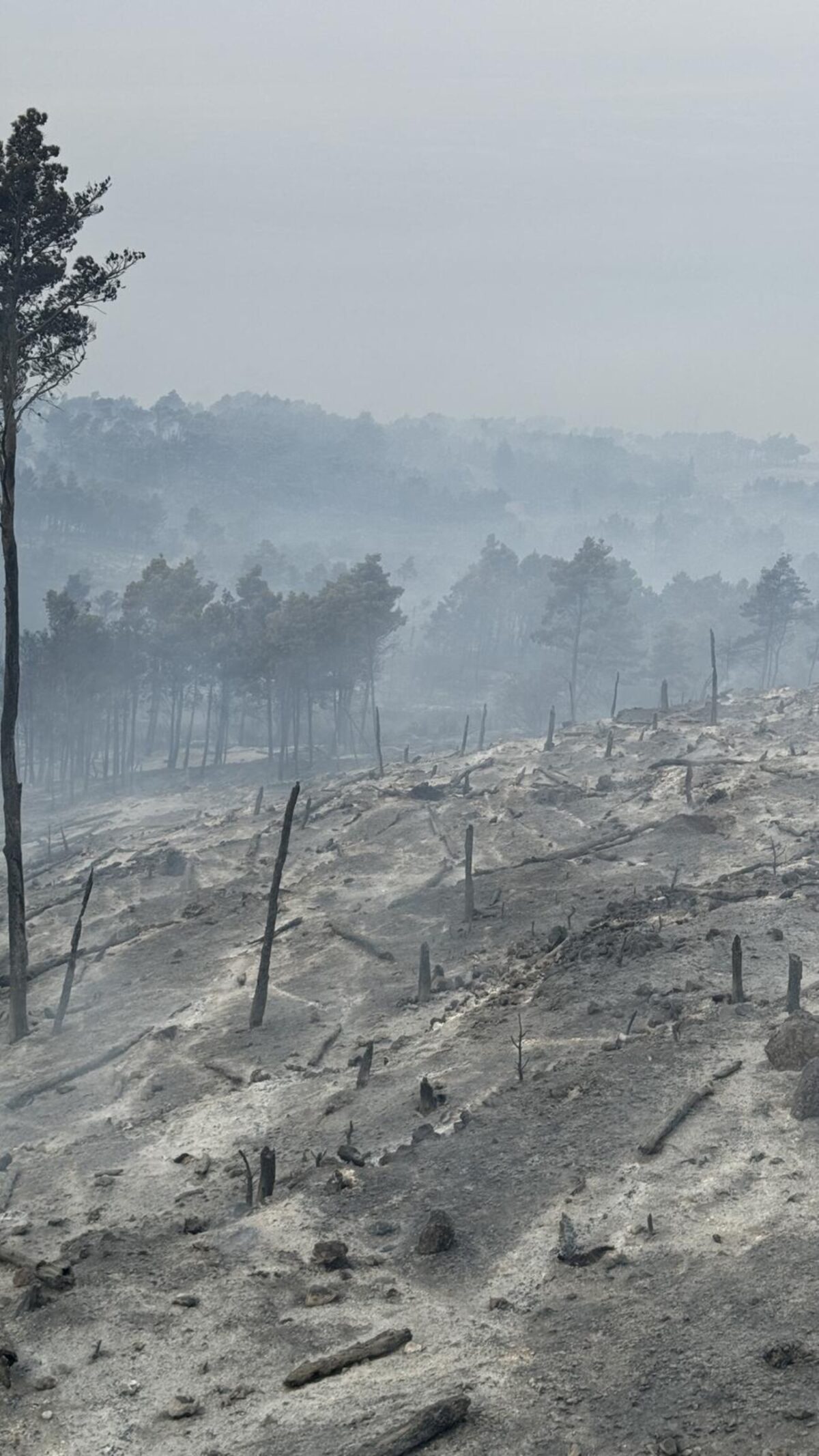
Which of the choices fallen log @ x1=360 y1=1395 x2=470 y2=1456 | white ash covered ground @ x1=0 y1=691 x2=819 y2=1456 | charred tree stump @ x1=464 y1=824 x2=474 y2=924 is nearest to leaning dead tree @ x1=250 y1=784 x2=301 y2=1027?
white ash covered ground @ x1=0 y1=691 x2=819 y2=1456

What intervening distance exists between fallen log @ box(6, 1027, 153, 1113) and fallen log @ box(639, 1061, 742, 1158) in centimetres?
1339

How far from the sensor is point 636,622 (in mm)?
95062

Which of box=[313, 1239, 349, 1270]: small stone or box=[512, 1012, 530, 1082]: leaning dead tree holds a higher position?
box=[512, 1012, 530, 1082]: leaning dead tree

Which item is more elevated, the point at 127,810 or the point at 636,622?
the point at 636,622

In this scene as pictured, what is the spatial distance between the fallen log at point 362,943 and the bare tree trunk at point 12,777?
8.22 m

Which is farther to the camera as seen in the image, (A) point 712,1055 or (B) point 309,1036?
(B) point 309,1036

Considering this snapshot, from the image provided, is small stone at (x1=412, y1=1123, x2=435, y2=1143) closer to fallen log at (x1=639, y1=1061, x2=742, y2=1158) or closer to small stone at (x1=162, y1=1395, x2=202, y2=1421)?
fallen log at (x1=639, y1=1061, x2=742, y2=1158)

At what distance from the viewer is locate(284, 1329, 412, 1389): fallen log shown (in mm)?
12422

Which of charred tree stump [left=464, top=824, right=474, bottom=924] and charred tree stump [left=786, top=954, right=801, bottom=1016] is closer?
charred tree stump [left=786, top=954, right=801, bottom=1016]

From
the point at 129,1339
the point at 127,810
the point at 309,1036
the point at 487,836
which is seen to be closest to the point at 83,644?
the point at 127,810

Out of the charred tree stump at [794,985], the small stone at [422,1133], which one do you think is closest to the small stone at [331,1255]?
the small stone at [422,1133]

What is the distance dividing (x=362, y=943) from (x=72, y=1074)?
822 centimetres

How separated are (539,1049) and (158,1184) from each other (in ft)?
22.6

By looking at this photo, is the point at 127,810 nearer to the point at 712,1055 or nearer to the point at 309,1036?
the point at 309,1036
